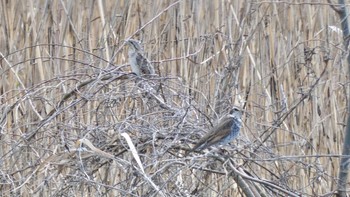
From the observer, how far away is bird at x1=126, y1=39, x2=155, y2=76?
3.43 metres

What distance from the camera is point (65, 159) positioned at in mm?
2531

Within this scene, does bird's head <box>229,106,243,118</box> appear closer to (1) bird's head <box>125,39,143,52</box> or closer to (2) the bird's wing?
(2) the bird's wing

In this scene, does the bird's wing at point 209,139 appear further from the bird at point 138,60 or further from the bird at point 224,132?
the bird at point 138,60

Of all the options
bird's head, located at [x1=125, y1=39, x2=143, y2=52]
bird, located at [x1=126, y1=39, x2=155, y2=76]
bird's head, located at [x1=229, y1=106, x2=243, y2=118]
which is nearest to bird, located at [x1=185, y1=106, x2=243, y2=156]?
bird's head, located at [x1=229, y1=106, x2=243, y2=118]

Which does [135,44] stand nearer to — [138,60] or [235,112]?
[138,60]

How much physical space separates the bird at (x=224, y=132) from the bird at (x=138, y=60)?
1.47 ft

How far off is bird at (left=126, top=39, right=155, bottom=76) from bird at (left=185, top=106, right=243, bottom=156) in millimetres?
447

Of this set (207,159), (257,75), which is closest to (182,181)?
(207,159)

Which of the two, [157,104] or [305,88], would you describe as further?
[305,88]

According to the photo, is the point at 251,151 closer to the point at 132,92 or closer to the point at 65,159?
the point at 132,92

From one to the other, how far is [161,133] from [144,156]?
89 millimetres

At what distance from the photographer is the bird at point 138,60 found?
3.43 m

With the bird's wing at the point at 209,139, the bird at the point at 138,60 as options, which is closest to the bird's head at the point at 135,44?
the bird at the point at 138,60

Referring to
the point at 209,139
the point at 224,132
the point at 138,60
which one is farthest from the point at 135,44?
the point at 209,139
